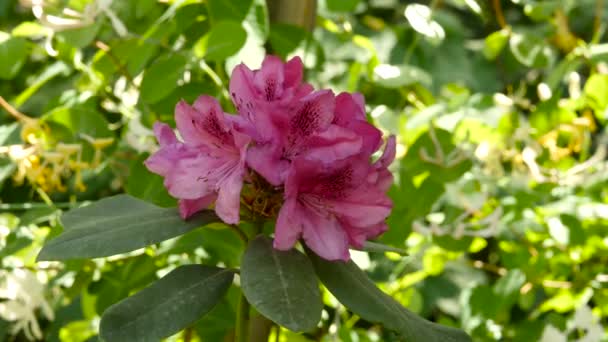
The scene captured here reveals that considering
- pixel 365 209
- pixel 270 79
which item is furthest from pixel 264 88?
pixel 365 209

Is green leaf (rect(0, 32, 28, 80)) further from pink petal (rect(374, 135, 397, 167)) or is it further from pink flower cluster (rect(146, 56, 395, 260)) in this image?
pink petal (rect(374, 135, 397, 167))

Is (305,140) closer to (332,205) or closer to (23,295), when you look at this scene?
(332,205)

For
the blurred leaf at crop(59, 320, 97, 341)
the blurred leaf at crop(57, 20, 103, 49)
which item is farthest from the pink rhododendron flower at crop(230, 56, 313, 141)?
the blurred leaf at crop(59, 320, 97, 341)

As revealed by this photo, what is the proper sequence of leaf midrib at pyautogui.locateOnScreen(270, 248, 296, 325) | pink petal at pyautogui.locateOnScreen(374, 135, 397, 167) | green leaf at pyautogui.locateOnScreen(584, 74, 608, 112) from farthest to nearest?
green leaf at pyautogui.locateOnScreen(584, 74, 608, 112) → pink petal at pyautogui.locateOnScreen(374, 135, 397, 167) → leaf midrib at pyautogui.locateOnScreen(270, 248, 296, 325)

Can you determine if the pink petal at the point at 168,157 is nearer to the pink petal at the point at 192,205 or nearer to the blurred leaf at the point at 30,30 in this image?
the pink petal at the point at 192,205

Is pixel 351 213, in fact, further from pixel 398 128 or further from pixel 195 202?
pixel 398 128

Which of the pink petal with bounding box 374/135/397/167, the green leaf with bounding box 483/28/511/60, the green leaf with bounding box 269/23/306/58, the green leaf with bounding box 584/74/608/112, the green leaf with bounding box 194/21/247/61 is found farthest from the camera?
the green leaf with bounding box 483/28/511/60

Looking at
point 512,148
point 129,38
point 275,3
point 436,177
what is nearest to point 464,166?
point 436,177
